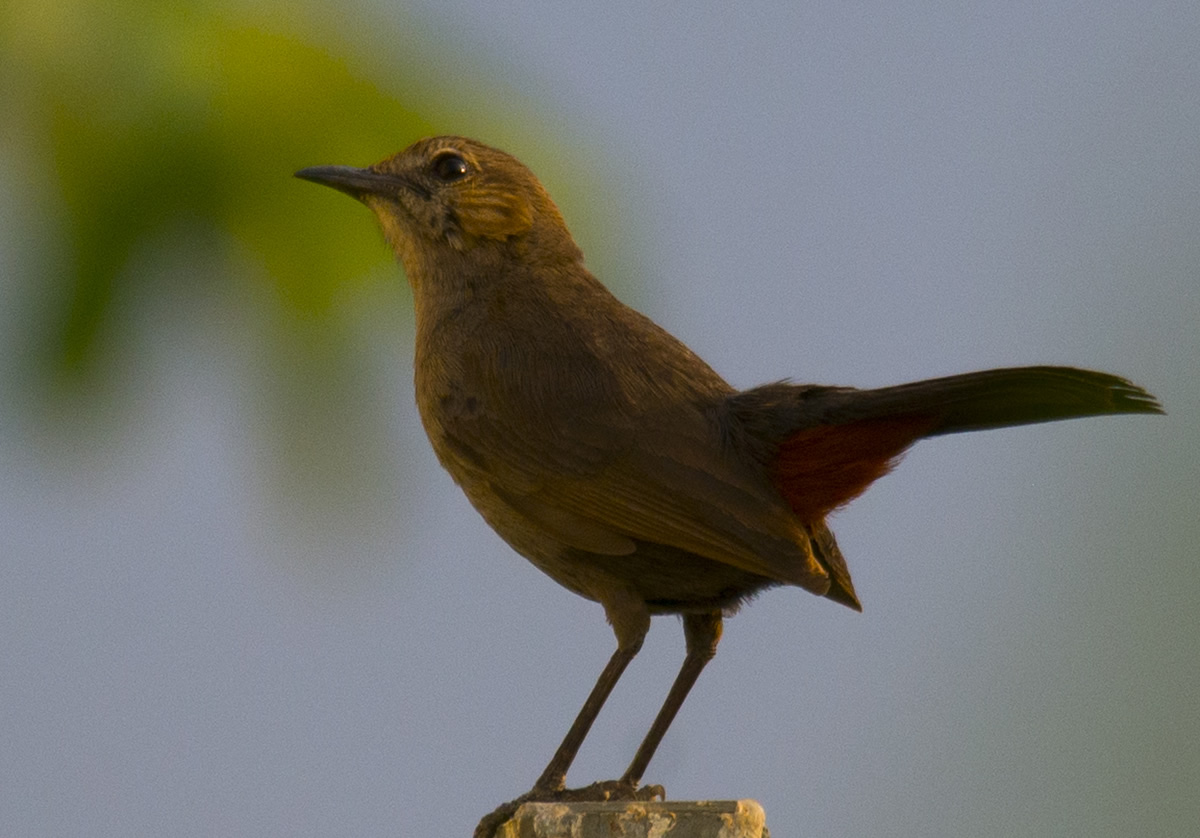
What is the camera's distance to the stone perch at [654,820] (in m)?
2.51

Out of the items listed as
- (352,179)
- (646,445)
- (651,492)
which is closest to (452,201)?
(352,179)

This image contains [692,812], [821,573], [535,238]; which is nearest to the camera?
[692,812]

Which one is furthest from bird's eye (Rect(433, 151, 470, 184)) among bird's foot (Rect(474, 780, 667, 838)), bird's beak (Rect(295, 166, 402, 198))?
bird's foot (Rect(474, 780, 667, 838))

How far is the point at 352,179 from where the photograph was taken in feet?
13.1

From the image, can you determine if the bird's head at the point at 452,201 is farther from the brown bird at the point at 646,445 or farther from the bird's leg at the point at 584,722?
the bird's leg at the point at 584,722

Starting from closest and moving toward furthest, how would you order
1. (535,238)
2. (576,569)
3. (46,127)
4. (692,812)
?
1. (692,812)
2. (576,569)
3. (535,238)
4. (46,127)

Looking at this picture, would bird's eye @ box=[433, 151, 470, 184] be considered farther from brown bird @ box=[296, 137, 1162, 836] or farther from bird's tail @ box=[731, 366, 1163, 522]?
bird's tail @ box=[731, 366, 1163, 522]

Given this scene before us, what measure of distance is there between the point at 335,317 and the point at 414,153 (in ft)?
3.45

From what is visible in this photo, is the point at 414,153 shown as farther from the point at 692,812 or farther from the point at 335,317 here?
the point at 692,812

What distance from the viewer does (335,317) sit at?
16.0 ft

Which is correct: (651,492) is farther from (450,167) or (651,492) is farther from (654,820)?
(450,167)

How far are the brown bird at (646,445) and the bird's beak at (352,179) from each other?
1.34 ft

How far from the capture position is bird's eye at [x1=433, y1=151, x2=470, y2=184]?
12.9 feet

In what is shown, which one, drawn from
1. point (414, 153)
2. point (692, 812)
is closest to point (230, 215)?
point (414, 153)
